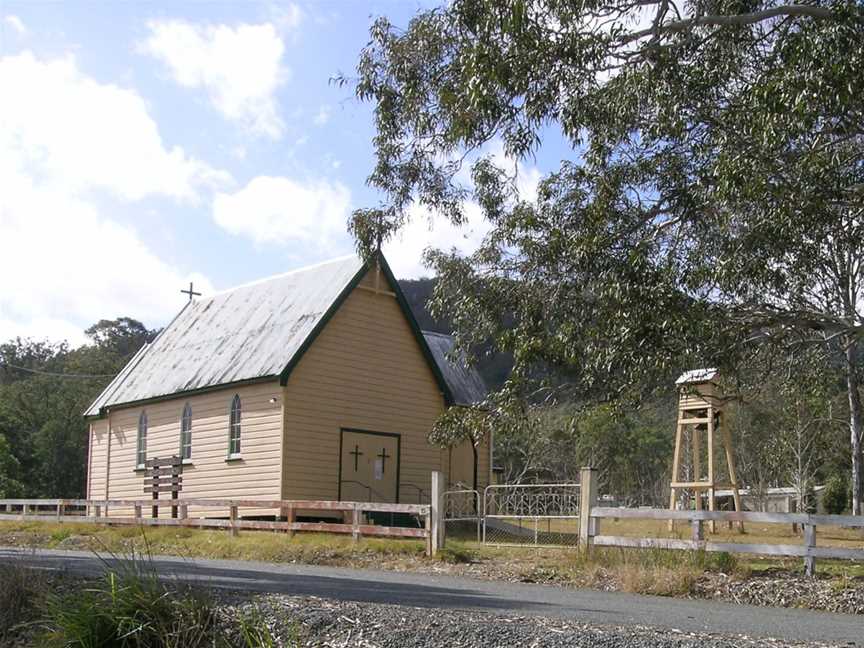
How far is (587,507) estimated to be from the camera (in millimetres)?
16906

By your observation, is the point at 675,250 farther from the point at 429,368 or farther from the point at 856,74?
the point at 429,368

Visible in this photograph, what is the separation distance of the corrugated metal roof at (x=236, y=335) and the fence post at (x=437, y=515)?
815 centimetres

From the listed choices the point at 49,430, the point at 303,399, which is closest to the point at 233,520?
the point at 303,399

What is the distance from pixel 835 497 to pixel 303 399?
77.3 ft

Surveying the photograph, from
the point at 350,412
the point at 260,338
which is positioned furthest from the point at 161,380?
the point at 350,412

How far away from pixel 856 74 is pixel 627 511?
22.1ft

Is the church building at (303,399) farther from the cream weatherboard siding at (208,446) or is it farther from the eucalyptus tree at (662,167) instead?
the eucalyptus tree at (662,167)

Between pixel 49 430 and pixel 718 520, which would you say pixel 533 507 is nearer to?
pixel 718 520

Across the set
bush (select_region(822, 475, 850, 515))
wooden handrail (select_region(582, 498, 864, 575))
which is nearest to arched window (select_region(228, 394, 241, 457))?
wooden handrail (select_region(582, 498, 864, 575))

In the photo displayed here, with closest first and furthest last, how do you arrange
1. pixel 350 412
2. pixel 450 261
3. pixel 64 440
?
1. pixel 450 261
2. pixel 350 412
3. pixel 64 440

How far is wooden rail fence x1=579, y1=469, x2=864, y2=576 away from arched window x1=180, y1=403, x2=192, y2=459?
14887 mm

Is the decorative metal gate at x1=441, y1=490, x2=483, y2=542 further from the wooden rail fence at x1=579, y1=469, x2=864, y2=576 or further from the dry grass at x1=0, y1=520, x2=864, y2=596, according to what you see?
the wooden rail fence at x1=579, y1=469, x2=864, y2=576

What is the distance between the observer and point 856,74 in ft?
46.6

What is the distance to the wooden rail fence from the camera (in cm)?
1409
